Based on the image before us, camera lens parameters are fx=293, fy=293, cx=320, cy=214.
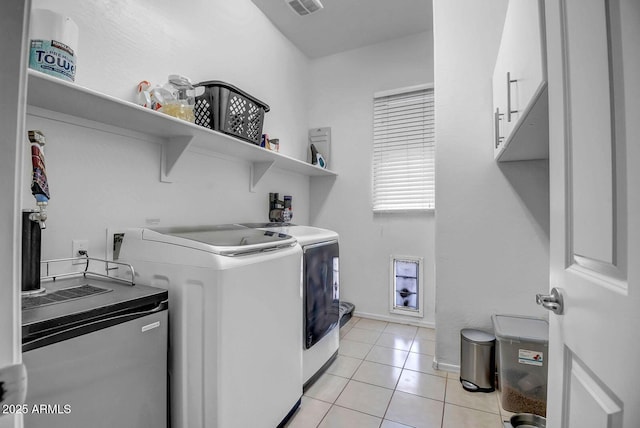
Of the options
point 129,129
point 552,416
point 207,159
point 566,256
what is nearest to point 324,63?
point 207,159

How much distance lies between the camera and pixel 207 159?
2.09 meters

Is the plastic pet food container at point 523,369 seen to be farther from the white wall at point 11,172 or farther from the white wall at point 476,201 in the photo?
the white wall at point 11,172

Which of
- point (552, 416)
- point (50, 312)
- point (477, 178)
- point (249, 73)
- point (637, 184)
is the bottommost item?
point (552, 416)

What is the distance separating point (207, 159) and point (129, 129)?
563 millimetres

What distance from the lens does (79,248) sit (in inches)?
53.4

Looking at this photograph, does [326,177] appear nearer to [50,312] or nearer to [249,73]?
[249,73]

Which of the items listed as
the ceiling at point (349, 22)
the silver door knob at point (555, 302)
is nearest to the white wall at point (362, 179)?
the ceiling at point (349, 22)

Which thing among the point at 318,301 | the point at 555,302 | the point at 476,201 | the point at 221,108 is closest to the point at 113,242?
the point at 221,108

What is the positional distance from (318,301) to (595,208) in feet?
5.34

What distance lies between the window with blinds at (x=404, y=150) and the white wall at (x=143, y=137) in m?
1.22

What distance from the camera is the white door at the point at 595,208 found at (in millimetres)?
501

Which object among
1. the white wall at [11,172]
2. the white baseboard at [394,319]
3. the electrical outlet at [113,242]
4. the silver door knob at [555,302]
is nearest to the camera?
the white wall at [11,172]

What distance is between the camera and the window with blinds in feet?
9.87

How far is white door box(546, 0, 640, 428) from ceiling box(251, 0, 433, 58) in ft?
7.50
